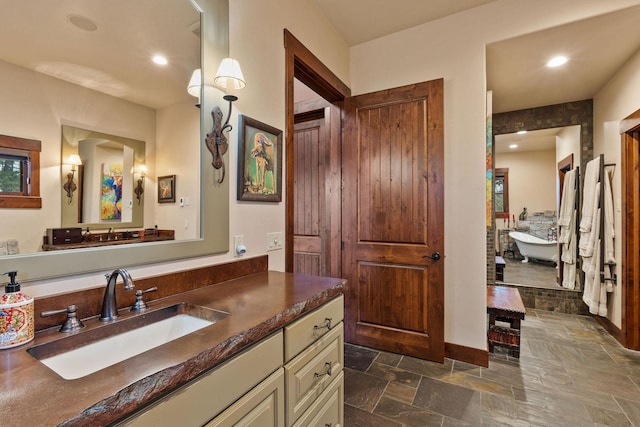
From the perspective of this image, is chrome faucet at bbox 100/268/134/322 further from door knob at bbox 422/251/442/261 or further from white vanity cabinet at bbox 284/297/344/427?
door knob at bbox 422/251/442/261

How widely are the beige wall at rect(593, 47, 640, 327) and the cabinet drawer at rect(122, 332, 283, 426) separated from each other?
349cm

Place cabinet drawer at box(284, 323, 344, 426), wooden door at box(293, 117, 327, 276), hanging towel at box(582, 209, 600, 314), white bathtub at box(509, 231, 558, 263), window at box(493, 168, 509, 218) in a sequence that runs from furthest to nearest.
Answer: window at box(493, 168, 509, 218) → white bathtub at box(509, 231, 558, 263) → wooden door at box(293, 117, 327, 276) → hanging towel at box(582, 209, 600, 314) → cabinet drawer at box(284, 323, 344, 426)

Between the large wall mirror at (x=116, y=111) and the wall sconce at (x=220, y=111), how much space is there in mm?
37

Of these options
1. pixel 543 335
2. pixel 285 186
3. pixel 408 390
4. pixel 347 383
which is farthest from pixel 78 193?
pixel 543 335

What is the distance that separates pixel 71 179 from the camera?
3.20ft

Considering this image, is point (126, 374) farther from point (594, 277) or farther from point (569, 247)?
point (569, 247)

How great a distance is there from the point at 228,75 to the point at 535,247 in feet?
16.1

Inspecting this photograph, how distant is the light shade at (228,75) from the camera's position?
139 centimetres

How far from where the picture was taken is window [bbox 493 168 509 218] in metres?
4.71

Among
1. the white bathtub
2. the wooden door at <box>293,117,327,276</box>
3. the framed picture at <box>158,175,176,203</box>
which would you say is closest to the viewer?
the framed picture at <box>158,175,176,203</box>

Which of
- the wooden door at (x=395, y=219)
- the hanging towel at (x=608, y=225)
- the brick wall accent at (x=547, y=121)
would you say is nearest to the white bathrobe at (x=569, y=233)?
the brick wall accent at (x=547, y=121)

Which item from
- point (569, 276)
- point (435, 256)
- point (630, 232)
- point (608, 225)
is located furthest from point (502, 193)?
point (435, 256)

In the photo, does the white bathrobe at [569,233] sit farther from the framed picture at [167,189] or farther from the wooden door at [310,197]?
the framed picture at [167,189]

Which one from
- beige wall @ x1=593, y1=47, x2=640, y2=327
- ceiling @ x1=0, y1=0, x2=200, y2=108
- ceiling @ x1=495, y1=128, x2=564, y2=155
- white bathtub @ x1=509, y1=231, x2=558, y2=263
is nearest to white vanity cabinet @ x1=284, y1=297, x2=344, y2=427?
ceiling @ x1=0, y1=0, x2=200, y2=108
